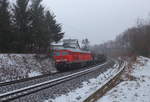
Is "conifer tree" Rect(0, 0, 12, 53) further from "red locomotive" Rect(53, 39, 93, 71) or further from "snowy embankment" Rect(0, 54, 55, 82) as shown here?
"red locomotive" Rect(53, 39, 93, 71)

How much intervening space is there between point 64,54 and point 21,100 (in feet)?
50.6

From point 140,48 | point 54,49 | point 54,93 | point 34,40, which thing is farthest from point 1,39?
point 140,48

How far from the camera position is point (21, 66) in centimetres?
1972

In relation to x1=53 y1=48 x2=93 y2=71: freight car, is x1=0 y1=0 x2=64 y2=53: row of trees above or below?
above

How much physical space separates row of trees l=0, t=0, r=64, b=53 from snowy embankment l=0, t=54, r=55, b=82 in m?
2.34

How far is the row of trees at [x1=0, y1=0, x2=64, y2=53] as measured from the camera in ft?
74.1

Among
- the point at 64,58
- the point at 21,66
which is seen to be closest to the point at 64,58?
the point at 64,58

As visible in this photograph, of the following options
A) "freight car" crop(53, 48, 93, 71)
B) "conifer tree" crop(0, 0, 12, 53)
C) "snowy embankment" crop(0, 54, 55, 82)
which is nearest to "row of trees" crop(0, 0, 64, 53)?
"conifer tree" crop(0, 0, 12, 53)

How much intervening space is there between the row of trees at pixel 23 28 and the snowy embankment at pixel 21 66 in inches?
92.1

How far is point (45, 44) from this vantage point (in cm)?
2641

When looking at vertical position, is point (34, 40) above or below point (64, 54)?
above

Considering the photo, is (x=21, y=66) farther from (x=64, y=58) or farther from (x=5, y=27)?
(x=64, y=58)

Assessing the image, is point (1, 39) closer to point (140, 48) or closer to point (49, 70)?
point (49, 70)

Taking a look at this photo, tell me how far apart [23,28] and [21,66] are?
24.9ft
